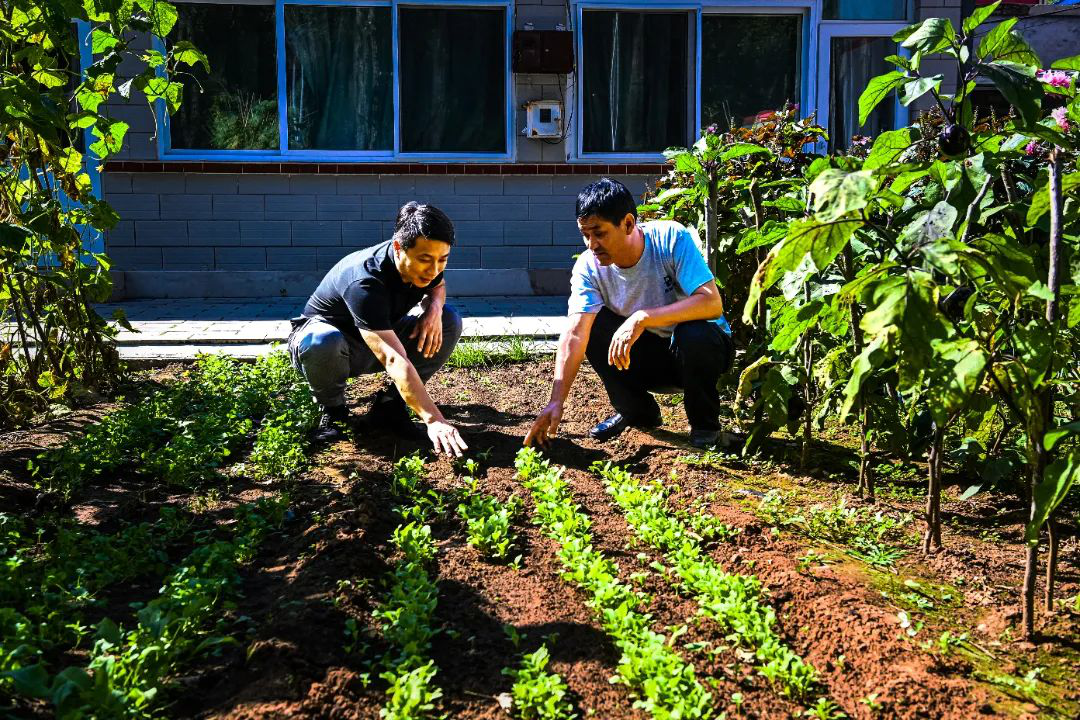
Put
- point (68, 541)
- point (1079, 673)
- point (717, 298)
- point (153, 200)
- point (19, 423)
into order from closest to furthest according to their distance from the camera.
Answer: point (1079, 673), point (68, 541), point (717, 298), point (19, 423), point (153, 200)

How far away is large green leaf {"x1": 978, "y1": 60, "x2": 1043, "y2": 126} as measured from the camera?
218 cm

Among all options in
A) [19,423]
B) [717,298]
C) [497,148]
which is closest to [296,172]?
[497,148]

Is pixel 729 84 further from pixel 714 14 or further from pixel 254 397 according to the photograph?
pixel 254 397

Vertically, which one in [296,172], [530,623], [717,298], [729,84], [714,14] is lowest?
[530,623]

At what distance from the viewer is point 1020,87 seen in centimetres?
220

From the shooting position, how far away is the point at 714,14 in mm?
9898

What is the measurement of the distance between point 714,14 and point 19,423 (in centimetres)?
777

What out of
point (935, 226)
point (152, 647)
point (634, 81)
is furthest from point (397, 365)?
point (634, 81)

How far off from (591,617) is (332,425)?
92.5 inches

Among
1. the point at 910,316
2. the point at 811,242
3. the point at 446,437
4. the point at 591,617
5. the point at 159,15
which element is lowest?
the point at 591,617

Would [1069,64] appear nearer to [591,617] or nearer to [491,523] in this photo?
[591,617]

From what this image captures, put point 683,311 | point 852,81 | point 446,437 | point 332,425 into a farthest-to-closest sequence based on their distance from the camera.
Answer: point 852,81 → point 332,425 → point 683,311 → point 446,437

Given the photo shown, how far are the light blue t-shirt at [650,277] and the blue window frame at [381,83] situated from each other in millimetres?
5660

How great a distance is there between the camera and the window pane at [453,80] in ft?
31.5
